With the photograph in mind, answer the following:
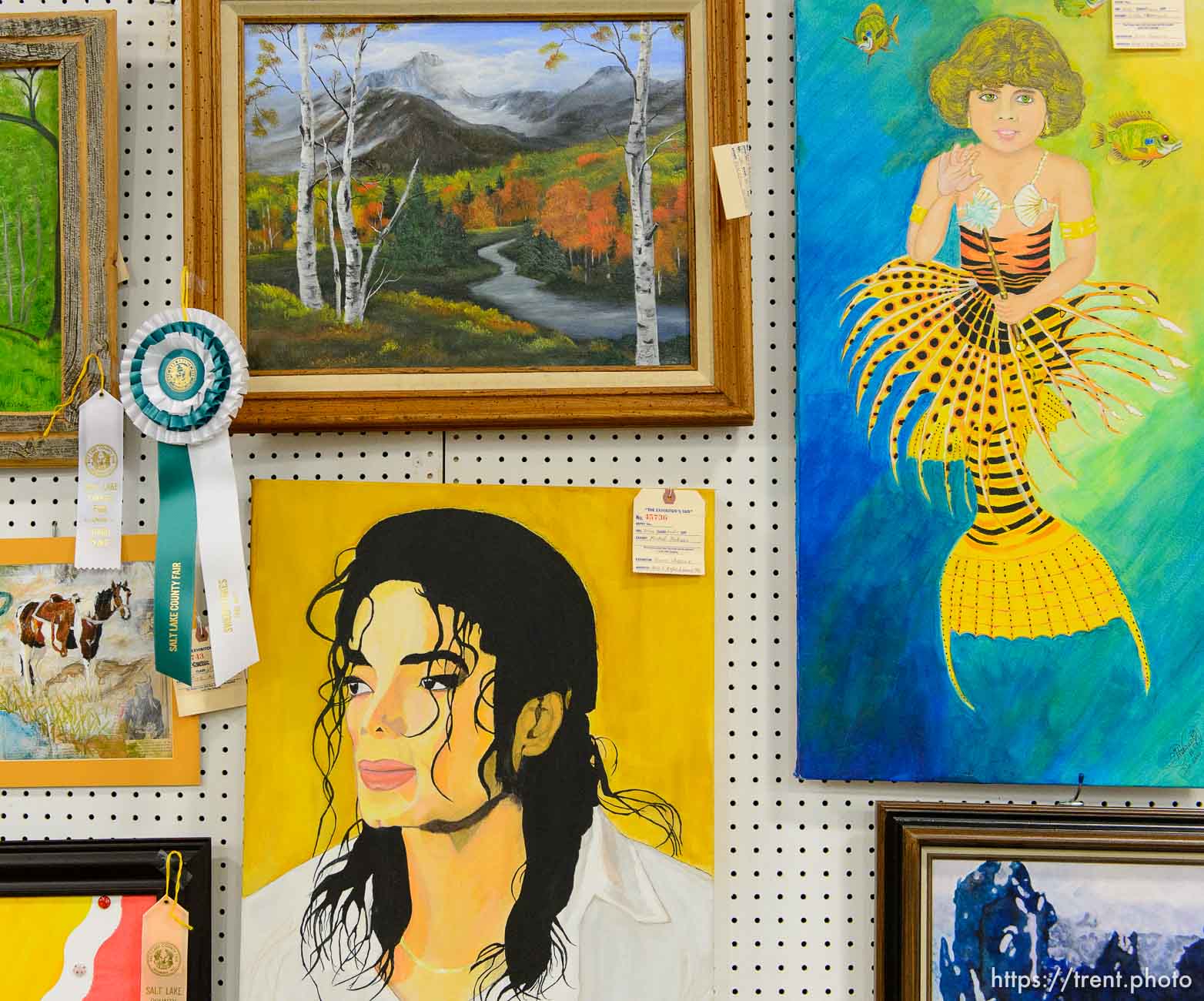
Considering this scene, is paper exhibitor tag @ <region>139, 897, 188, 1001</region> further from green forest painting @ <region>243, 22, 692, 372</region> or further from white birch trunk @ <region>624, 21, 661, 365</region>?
white birch trunk @ <region>624, 21, 661, 365</region>

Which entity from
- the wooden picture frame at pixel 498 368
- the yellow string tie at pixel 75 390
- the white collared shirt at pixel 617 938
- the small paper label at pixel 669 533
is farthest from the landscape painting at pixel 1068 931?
the yellow string tie at pixel 75 390

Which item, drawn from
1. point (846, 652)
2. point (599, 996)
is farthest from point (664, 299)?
point (599, 996)

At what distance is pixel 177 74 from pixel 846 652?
90cm

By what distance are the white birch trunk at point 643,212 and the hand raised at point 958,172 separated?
29 cm

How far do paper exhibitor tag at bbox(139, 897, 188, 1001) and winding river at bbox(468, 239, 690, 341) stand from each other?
26.5 inches

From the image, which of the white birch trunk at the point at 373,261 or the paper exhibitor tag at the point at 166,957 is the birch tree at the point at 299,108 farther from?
the paper exhibitor tag at the point at 166,957

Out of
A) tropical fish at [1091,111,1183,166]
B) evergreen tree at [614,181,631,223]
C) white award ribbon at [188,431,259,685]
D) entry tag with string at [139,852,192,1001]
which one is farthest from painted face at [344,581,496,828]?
tropical fish at [1091,111,1183,166]

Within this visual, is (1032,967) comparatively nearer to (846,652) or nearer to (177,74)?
(846,652)

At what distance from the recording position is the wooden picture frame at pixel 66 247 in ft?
2.74

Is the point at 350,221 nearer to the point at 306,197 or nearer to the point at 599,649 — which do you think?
the point at 306,197

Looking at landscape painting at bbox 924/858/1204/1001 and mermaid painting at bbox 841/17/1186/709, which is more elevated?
mermaid painting at bbox 841/17/1186/709

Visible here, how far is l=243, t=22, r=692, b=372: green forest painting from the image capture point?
0.84 metres

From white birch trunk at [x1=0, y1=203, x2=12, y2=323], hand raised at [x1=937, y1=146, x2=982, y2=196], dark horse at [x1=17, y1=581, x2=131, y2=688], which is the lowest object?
dark horse at [x1=17, y1=581, x2=131, y2=688]

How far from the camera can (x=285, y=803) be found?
0.83 m
